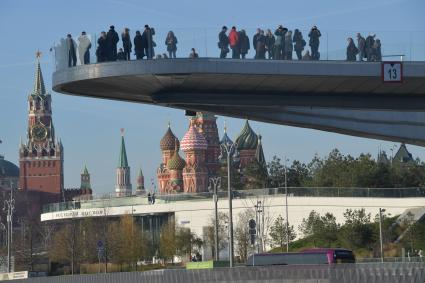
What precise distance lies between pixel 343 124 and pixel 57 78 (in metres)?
10.0

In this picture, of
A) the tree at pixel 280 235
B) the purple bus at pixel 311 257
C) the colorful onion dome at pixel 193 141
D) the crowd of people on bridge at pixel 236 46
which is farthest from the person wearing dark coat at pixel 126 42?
the colorful onion dome at pixel 193 141

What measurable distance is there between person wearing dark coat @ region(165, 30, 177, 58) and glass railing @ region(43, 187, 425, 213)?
58519 millimetres

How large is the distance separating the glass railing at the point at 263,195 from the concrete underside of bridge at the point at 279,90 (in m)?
51.3

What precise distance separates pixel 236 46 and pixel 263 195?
2613 inches

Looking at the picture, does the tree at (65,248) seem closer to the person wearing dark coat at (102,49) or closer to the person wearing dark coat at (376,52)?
the person wearing dark coat at (102,49)

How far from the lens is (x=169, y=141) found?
7628 inches

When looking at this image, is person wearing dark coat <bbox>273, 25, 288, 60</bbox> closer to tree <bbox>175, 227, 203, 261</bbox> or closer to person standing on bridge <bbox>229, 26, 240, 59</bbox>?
person standing on bridge <bbox>229, 26, 240, 59</bbox>

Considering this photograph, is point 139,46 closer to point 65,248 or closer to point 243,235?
point 243,235

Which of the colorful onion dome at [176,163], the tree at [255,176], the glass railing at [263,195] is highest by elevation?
the colorful onion dome at [176,163]

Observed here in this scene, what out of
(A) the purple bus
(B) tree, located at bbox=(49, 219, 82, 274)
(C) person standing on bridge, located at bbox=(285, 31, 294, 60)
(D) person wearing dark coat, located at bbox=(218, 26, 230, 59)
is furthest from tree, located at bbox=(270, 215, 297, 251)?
(D) person wearing dark coat, located at bbox=(218, 26, 230, 59)

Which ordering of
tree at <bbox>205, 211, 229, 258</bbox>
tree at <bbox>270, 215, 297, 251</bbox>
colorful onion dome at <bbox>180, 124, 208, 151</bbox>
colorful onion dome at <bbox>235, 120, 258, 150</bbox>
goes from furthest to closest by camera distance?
colorful onion dome at <bbox>235, 120, 258, 150</bbox>, colorful onion dome at <bbox>180, 124, 208, 151</bbox>, tree at <bbox>205, 211, 229, 258</bbox>, tree at <bbox>270, 215, 297, 251</bbox>

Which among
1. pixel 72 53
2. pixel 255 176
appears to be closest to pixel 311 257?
pixel 72 53

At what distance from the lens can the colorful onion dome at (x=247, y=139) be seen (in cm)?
18138

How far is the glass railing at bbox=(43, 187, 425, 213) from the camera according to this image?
98625 mm
